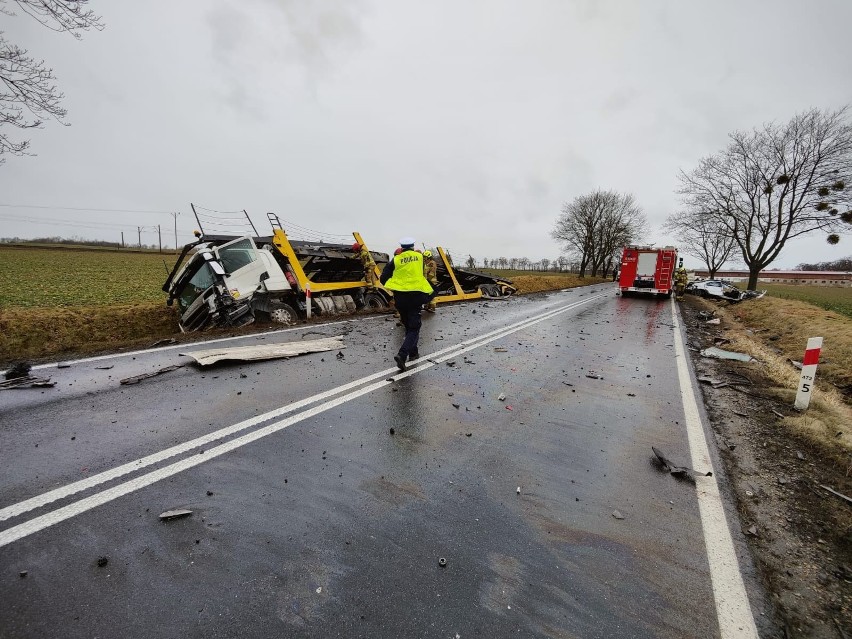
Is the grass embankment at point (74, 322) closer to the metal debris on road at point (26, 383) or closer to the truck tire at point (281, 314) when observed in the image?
the metal debris on road at point (26, 383)

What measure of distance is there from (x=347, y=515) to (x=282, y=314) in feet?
25.0

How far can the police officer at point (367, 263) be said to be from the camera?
1149cm

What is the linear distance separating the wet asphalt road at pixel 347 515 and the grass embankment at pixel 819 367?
4.32ft

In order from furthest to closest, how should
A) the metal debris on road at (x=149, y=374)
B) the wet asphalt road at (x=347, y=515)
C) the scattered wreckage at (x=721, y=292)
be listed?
the scattered wreckage at (x=721, y=292)
the metal debris on road at (x=149, y=374)
the wet asphalt road at (x=347, y=515)

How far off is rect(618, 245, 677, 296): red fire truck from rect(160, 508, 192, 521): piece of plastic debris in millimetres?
22606

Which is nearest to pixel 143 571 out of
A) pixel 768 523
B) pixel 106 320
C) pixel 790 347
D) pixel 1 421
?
pixel 1 421

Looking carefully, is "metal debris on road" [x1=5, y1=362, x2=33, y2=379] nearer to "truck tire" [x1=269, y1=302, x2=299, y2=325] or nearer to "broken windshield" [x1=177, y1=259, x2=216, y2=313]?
"broken windshield" [x1=177, y1=259, x2=216, y2=313]

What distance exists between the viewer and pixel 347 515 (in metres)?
2.46

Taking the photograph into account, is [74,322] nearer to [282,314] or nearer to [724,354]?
[282,314]

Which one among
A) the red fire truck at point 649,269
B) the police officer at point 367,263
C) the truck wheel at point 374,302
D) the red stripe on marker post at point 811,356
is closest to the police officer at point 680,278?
the red fire truck at point 649,269

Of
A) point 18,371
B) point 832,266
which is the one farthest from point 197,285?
point 832,266

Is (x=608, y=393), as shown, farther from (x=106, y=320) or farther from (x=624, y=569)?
(x=106, y=320)

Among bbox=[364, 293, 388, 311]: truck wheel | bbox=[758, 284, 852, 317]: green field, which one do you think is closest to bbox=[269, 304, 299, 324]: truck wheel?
bbox=[364, 293, 388, 311]: truck wheel

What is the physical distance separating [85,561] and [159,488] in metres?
0.65
